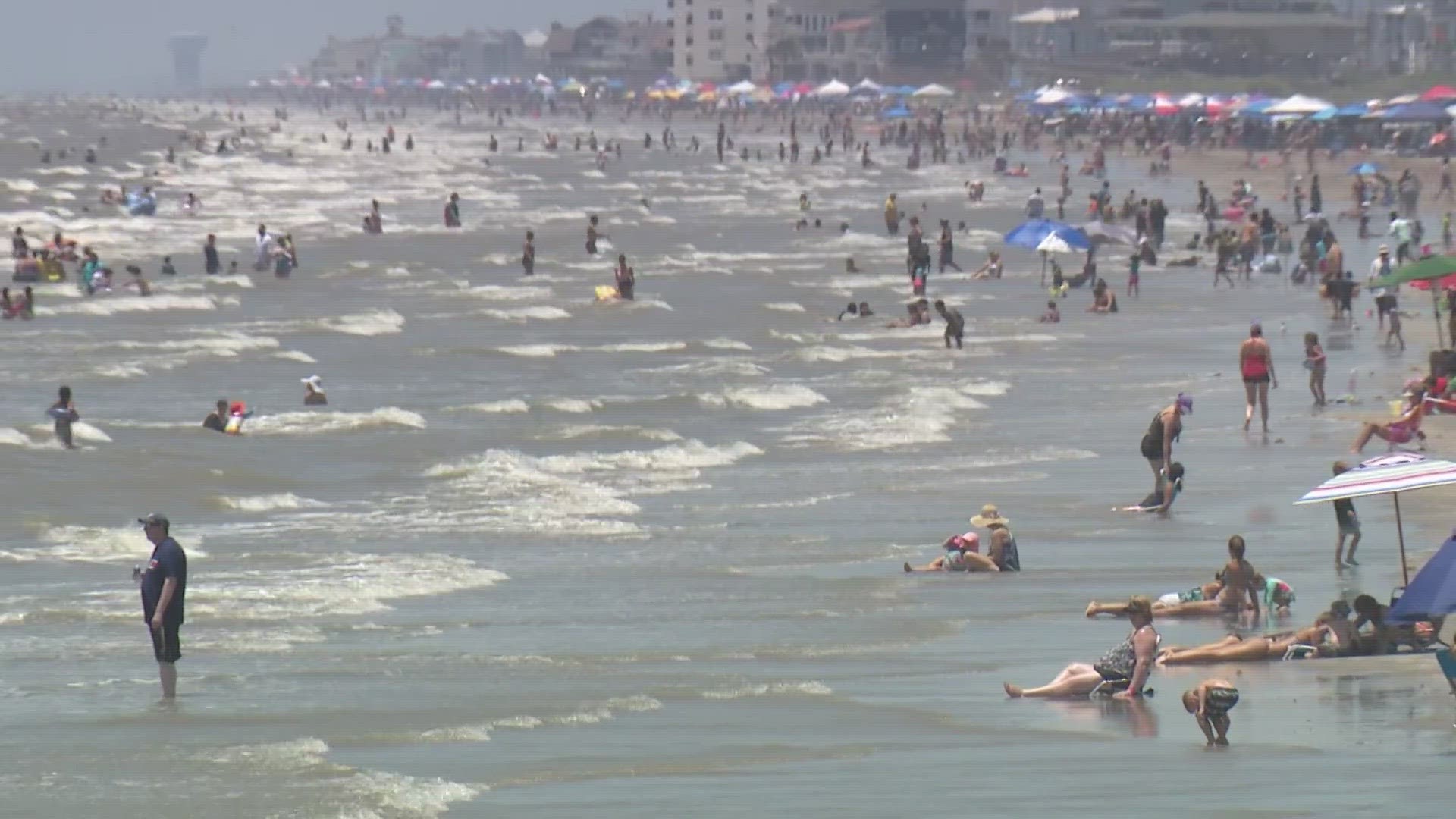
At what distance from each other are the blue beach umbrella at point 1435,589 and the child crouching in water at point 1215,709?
1.20 m

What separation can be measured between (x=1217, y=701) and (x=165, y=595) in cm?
536

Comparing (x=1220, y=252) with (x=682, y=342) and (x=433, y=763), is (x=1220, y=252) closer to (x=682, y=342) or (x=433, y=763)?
(x=682, y=342)

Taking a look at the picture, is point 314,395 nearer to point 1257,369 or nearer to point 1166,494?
point 1257,369

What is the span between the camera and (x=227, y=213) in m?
71.4

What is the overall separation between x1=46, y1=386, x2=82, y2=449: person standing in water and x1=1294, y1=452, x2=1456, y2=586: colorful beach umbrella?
45.8 feet

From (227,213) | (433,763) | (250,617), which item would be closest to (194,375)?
(250,617)

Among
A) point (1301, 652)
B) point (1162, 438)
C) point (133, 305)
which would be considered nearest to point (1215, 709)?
point (1301, 652)

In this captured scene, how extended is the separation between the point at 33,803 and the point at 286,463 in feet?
43.5

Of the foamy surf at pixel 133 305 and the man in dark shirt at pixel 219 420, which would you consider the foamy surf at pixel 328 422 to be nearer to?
the man in dark shirt at pixel 219 420

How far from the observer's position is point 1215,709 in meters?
11.2

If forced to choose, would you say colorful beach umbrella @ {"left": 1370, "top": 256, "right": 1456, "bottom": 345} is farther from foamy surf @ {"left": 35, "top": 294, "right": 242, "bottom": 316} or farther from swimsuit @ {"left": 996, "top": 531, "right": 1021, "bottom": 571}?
foamy surf @ {"left": 35, "top": 294, "right": 242, "bottom": 316}

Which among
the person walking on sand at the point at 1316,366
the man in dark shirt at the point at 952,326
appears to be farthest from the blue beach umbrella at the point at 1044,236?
the person walking on sand at the point at 1316,366

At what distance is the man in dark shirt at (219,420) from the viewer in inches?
1013

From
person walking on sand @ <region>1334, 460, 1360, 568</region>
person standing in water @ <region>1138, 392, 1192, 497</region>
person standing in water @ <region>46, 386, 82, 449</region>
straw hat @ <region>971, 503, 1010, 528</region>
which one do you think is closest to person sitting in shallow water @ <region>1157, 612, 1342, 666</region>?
person walking on sand @ <region>1334, 460, 1360, 568</region>
